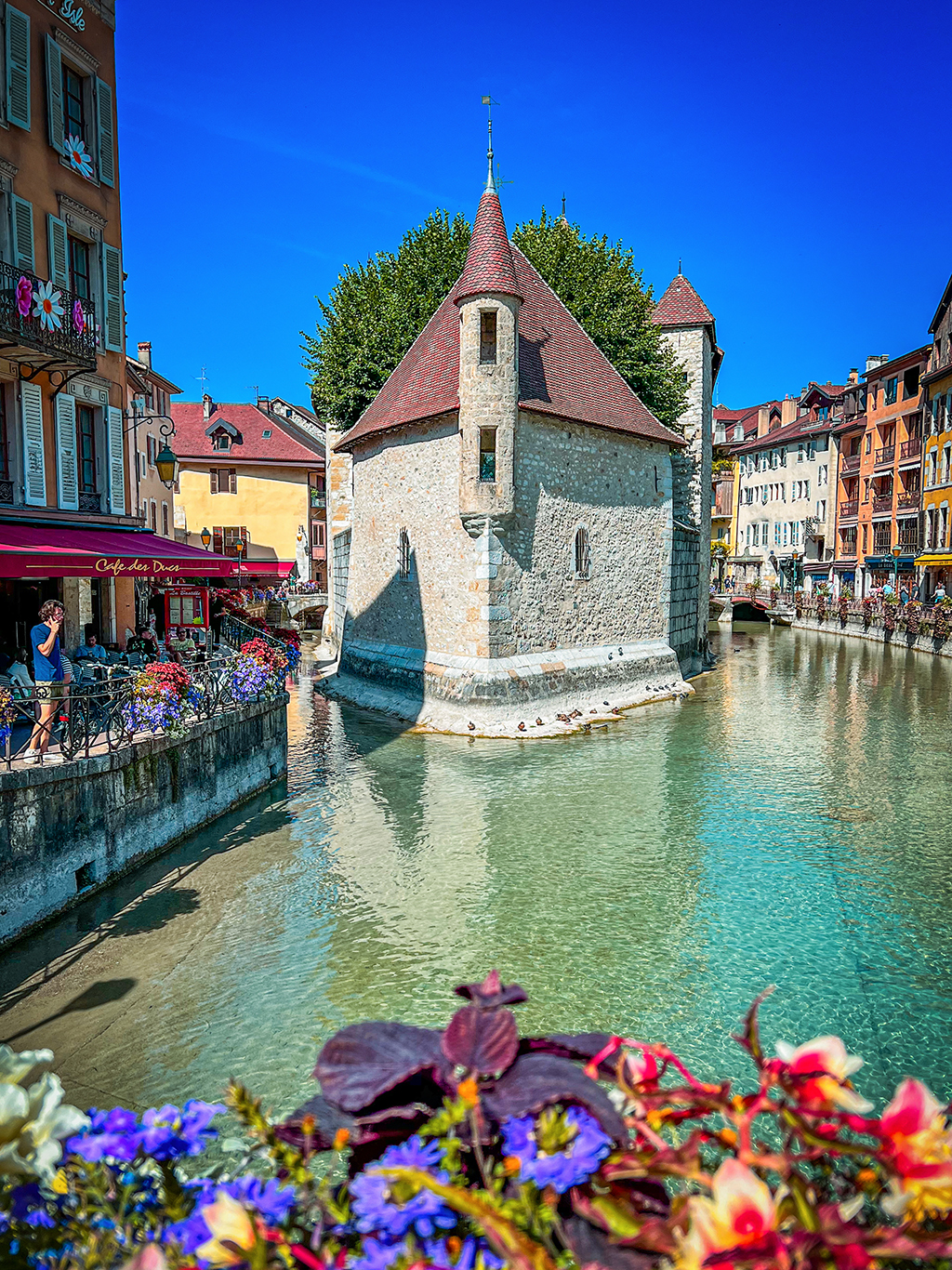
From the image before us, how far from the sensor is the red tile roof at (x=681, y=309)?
27.5m

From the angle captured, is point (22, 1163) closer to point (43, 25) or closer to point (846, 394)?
point (43, 25)

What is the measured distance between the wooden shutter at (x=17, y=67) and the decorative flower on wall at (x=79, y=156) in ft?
3.36

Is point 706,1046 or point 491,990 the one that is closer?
point 491,990

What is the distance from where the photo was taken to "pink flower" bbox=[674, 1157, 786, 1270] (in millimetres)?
1183

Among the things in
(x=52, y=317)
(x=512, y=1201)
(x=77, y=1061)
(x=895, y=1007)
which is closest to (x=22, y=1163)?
(x=512, y=1201)

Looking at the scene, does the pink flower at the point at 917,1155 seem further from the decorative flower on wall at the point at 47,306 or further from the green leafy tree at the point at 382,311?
the green leafy tree at the point at 382,311

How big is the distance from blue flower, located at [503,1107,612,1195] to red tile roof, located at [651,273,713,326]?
28367 mm

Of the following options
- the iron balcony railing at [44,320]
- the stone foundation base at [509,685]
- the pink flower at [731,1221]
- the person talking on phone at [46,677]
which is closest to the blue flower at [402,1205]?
the pink flower at [731,1221]

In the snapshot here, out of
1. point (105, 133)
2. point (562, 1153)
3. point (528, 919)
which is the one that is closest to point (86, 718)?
point (528, 919)

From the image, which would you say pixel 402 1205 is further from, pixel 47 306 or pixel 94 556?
pixel 47 306

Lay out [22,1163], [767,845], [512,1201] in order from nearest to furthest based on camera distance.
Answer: [512,1201] → [22,1163] → [767,845]

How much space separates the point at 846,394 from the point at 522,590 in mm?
39375

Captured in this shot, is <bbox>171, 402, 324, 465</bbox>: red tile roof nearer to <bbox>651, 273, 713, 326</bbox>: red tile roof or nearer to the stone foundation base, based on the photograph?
<bbox>651, 273, 713, 326</bbox>: red tile roof

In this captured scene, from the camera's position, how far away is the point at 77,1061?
6289mm
